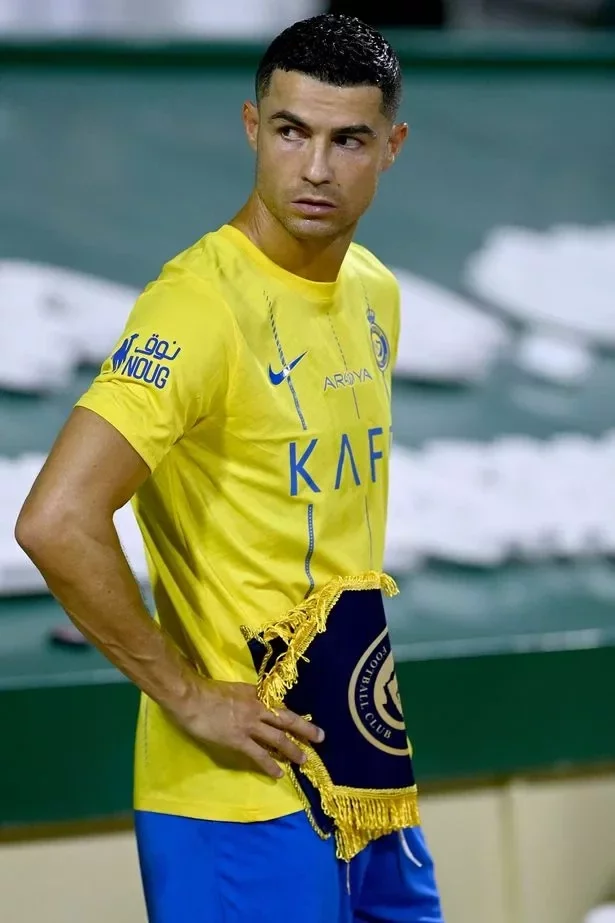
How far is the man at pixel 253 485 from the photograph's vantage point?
1261 mm

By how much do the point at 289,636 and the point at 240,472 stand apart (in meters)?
0.16

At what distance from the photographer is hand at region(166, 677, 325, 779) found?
4.25ft

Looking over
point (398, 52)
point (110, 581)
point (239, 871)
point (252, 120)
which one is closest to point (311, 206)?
point (252, 120)

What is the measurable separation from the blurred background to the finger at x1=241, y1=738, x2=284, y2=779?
0.61 m

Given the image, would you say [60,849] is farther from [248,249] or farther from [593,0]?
[593,0]

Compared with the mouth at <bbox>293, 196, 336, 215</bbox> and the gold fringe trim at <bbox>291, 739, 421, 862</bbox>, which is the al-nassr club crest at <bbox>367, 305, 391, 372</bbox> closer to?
the mouth at <bbox>293, 196, 336, 215</bbox>

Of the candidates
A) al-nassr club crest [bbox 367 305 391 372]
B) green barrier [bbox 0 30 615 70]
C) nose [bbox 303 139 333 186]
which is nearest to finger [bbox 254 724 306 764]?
al-nassr club crest [bbox 367 305 391 372]

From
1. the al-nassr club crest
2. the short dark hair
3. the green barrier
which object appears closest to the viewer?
the short dark hair

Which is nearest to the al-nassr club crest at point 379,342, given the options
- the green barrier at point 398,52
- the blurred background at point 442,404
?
the blurred background at point 442,404

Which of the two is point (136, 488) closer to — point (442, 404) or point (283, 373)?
point (283, 373)

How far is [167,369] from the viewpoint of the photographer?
1222 mm

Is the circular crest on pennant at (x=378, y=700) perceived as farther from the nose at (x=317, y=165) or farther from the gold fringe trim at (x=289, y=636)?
the nose at (x=317, y=165)

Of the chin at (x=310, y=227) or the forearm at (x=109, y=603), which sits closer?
the forearm at (x=109, y=603)

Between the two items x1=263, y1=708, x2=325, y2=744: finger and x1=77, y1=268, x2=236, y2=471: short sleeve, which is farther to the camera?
x1=263, y1=708, x2=325, y2=744: finger
